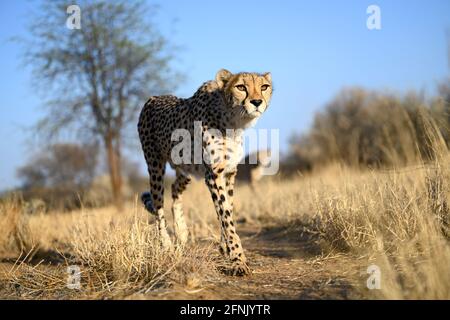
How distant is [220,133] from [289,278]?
1.50m

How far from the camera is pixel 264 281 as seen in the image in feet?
12.0

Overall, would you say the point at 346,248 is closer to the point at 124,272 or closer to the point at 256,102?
the point at 256,102

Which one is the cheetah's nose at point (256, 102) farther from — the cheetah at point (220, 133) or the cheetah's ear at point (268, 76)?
the cheetah's ear at point (268, 76)

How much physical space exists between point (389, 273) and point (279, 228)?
3351 millimetres

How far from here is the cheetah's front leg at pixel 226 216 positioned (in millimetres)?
4082

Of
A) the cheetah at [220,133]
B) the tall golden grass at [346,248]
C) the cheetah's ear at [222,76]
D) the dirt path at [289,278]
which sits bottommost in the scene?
the dirt path at [289,278]

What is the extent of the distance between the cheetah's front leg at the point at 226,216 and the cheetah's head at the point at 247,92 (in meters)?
0.60

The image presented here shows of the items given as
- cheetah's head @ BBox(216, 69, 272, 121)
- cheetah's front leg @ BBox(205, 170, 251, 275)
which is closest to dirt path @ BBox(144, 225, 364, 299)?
cheetah's front leg @ BBox(205, 170, 251, 275)

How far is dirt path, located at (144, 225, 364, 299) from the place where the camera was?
10.3ft

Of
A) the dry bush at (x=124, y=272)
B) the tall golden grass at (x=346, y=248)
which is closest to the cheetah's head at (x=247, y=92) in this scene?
the tall golden grass at (x=346, y=248)

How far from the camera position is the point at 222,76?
4.73 m

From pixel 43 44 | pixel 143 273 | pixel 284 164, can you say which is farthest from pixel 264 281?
pixel 284 164

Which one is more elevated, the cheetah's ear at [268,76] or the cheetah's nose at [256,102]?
the cheetah's ear at [268,76]
